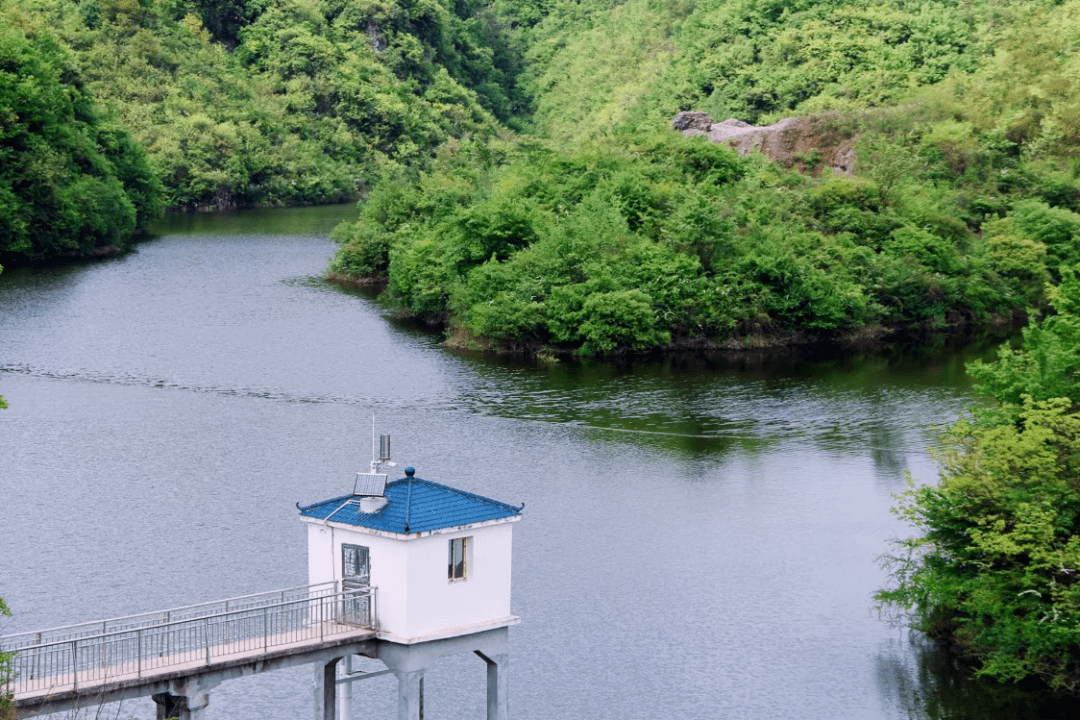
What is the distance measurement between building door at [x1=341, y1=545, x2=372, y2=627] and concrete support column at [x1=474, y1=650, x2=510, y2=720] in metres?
2.08

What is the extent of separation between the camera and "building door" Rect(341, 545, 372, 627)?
23562 mm

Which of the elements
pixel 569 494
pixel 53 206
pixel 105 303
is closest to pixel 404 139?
pixel 53 206

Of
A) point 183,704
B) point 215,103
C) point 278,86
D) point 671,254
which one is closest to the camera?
point 183,704

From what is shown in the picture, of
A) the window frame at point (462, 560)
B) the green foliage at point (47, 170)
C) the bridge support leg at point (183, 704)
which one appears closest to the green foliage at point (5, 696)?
the bridge support leg at point (183, 704)

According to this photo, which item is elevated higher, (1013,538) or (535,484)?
(1013,538)

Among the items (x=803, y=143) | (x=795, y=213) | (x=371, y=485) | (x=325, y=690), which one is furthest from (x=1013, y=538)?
(x=803, y=143)

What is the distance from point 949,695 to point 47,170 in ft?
202

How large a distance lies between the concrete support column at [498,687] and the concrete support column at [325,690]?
7.23 feet

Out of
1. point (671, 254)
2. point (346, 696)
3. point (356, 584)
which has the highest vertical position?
point (671, 254)

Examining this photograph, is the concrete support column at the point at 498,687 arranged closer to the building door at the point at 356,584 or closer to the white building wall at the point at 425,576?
the white building wall at the point at 425,576

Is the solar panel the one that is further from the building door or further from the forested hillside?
the forested hillside

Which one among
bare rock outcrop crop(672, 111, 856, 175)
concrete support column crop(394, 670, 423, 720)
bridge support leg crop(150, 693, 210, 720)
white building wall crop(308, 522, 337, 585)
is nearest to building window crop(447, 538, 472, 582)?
concrete support column crop(394, 670, 423, 720)

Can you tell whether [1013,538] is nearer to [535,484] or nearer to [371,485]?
[371,485]

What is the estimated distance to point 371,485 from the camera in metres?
23.8
